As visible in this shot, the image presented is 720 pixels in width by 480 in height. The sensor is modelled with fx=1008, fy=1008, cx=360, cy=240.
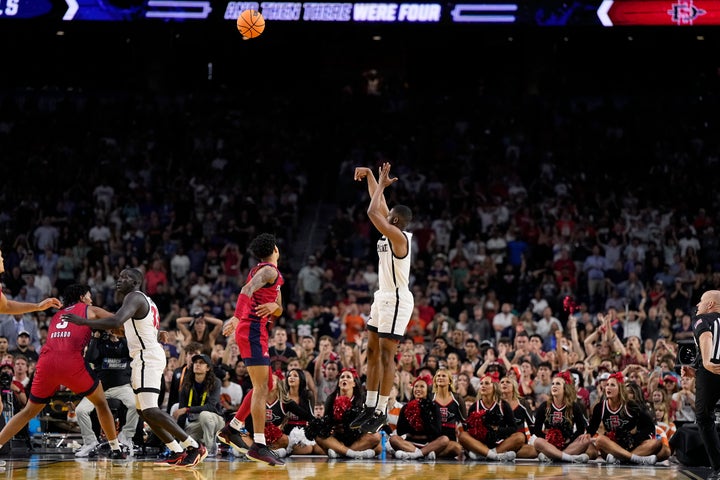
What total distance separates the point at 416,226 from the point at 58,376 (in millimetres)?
10932

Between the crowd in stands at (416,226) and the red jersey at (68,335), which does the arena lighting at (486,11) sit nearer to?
the crowd in stands at (416,226)

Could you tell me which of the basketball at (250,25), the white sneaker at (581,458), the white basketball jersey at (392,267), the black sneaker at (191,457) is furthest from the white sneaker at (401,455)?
the basketball at (250,25)

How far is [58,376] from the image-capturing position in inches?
424

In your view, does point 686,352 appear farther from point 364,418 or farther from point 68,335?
point 68,335

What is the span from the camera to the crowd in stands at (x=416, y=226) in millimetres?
14945

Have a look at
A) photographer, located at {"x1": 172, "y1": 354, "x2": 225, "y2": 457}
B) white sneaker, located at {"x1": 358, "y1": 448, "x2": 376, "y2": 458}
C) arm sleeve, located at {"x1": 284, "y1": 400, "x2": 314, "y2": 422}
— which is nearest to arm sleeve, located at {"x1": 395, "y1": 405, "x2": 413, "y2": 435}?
white sneaker, located at {"x1": 358, "y1": 448, "x2": 376, "y2": 458}

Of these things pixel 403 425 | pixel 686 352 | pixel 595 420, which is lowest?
pixel 403 425

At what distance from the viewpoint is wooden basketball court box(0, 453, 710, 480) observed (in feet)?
34.2

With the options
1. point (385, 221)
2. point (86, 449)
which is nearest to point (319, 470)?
point (86, 449)

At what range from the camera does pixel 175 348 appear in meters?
15.2

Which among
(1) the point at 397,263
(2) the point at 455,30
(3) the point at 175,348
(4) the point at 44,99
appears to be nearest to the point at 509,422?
(1) the point at 397,263

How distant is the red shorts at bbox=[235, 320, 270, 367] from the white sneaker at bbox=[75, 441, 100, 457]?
11.3ft

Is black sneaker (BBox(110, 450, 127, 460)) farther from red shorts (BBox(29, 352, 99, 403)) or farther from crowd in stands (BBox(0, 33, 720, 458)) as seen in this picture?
crowd in stands (BBox(0, 33, 720, 458))

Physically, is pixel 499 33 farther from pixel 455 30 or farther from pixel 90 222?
pixel 90 222
